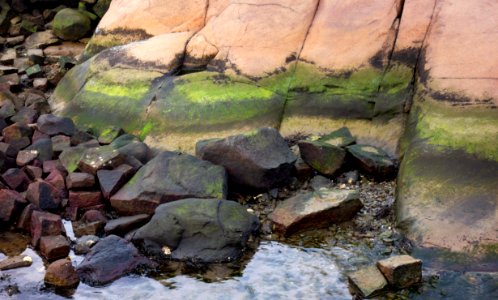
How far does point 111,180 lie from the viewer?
7547mm

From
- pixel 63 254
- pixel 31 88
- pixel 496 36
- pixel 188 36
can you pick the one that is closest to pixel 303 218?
pixel 63 254

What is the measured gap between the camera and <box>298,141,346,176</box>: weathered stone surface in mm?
7895

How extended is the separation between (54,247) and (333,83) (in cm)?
382

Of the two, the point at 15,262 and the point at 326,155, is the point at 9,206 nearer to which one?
the point at 15,262

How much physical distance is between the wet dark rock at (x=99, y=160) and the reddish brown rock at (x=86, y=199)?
305mm

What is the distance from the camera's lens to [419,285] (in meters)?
5.99

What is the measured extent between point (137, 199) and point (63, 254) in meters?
0.95

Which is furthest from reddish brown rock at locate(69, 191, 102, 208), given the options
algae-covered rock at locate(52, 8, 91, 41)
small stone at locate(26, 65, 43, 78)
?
algae-covered rock at locate(52, 8, 91, 41)

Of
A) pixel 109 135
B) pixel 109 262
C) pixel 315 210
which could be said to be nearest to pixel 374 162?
pixel 315 210

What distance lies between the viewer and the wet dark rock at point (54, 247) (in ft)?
21.7

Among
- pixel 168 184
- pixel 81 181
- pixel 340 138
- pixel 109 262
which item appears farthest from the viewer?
pixel 340 138

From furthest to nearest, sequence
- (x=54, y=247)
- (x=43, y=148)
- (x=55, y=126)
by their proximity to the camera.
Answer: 1. (x=55, y=126)
2. (x=43, y=148)
3. (x=54, y=247)

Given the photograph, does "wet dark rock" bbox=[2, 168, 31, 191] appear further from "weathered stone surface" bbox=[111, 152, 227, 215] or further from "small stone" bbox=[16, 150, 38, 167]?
"weathered stone surface" bbox=[111, 152, 227, 215]

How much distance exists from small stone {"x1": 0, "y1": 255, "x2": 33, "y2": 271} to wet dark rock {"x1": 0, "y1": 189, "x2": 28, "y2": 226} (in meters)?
0.72
